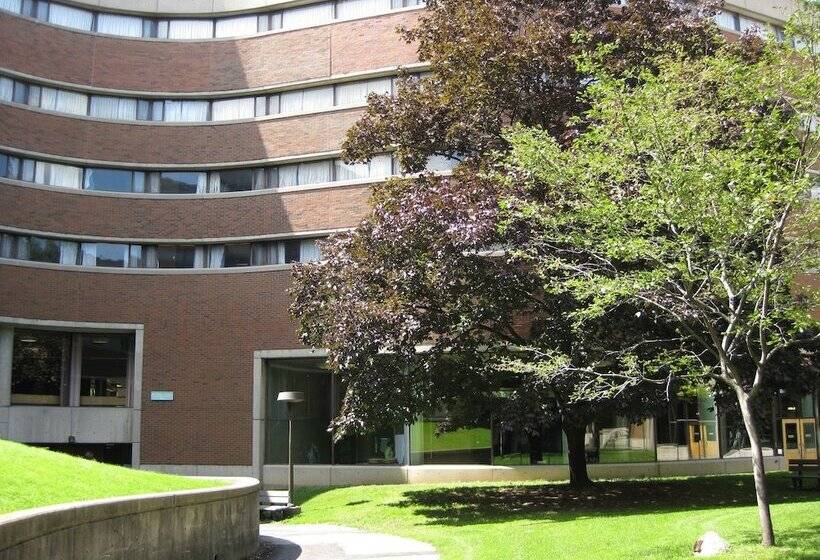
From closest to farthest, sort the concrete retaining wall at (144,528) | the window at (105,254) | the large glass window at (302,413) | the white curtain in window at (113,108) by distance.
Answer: the concrete retaining wall at (144,528)
the large glass window at (302,413)
the window at (105,254)
the white curtain in window at (113,108)

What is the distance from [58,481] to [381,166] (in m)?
17.9

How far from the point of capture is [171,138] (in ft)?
95.5

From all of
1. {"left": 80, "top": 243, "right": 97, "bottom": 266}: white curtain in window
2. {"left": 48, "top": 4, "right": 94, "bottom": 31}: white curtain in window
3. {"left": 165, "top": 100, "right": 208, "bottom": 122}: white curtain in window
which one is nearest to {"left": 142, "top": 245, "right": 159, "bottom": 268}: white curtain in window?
{"left": 80, "top": 243, "right": 97, "bottom": 266}: white curtain in window

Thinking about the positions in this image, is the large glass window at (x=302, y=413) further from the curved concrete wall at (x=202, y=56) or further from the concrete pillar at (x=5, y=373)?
the curved concrete wall at (x=202, y=56)

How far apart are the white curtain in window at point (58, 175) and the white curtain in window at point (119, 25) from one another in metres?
5.04

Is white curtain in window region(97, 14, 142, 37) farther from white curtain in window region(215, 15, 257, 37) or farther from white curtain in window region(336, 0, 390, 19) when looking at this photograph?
white curtain in window region(336, 0, 390, 19)

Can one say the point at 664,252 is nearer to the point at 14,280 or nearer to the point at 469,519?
the point at 469,519

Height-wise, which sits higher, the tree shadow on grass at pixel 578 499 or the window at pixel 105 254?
the window at pixel 105 254

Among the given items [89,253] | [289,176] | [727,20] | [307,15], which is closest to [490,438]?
[289,176]

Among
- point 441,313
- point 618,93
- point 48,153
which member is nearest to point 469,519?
point 441,313

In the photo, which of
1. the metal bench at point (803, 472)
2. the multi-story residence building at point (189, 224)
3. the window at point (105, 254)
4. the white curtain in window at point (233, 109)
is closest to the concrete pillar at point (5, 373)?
the multi-story residence building at point (189, 224)

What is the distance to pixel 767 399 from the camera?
19094mm

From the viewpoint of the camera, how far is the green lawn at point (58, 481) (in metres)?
8.72

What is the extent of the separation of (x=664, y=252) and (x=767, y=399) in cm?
969
